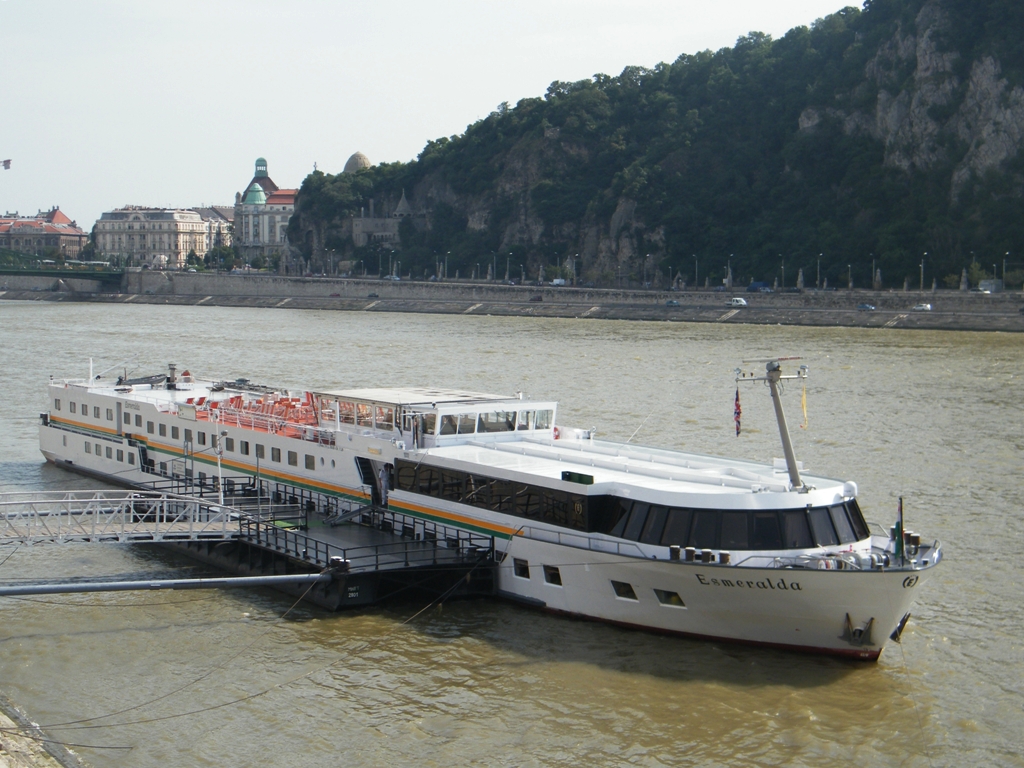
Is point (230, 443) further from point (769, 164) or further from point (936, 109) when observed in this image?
point (769, 164)

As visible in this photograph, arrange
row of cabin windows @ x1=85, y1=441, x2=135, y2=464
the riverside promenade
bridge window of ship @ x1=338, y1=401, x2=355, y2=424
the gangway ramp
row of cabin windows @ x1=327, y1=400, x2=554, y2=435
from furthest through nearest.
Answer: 1. the riverside promenade
2. row of cabin windows @ x1=85, y1=441, x2=135, y2=464
3. bridge window of ship @ x1=338, y1=401, x2=355, y2=424
4. row of cabin windows @ x1=327, y1=400, x2=554, y2=435
5. the gangway ramp

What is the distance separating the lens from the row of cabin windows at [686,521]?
1798 centimetres

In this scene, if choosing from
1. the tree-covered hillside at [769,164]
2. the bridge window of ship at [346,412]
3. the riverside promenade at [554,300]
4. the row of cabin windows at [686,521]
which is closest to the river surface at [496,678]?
the row of cabin windows at [686,521]

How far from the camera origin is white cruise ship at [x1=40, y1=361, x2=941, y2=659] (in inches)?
686

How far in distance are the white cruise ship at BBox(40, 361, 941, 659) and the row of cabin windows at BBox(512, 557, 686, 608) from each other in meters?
0.02

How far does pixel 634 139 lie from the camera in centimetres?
16400

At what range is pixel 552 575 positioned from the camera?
1966cm

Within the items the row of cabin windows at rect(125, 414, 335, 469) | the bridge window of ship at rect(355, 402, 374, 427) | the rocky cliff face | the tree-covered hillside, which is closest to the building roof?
the tree-covered hillside

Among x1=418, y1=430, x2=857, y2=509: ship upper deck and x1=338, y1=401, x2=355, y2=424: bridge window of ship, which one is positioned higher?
x1=338, y1=401, x2=355, y2=424: bridge window of ship

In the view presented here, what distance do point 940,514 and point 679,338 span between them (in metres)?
56.8

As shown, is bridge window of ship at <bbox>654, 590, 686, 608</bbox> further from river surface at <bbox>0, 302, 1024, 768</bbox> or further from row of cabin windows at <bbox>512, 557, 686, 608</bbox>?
river surface at <bbox>0, 302, 1024, 768</bbox>

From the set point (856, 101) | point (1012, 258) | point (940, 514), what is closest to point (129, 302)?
point (856, 101)

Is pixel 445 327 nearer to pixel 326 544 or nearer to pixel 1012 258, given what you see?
pixel 1012 258

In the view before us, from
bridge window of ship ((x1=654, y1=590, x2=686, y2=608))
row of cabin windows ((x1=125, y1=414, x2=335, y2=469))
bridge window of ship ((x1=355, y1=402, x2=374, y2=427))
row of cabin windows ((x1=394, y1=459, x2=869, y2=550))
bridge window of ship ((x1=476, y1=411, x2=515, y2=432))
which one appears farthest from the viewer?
row of cabin windows ((x1=125, y1=414, x2=335, y2=469))
